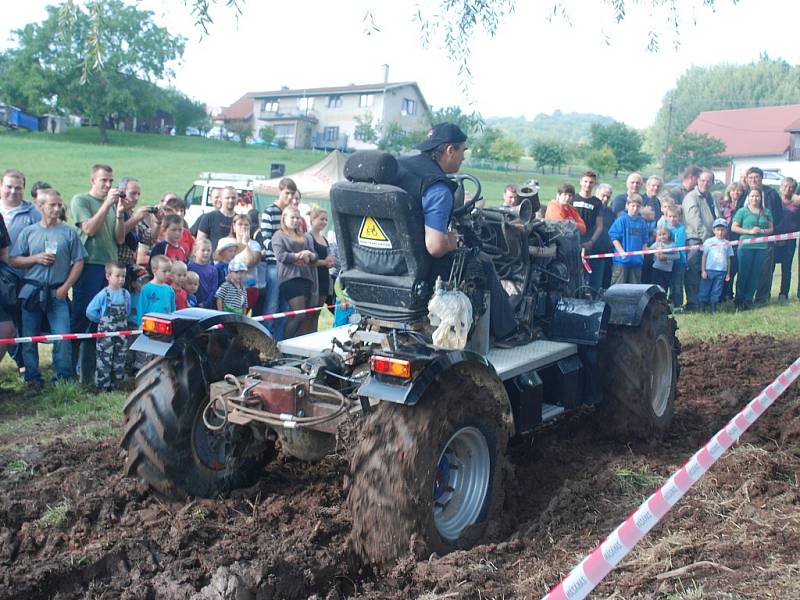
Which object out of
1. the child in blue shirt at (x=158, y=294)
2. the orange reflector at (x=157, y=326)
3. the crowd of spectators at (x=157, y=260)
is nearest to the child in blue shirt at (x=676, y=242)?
the crowd of spectators at (x=157, y=260)

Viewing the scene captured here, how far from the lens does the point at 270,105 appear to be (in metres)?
90.5

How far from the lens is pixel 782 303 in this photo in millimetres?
14031

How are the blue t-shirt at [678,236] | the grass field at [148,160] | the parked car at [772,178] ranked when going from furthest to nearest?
the parked car at [772,178] → the grass field at [148,160] → the blue t-shirt at [678,236]

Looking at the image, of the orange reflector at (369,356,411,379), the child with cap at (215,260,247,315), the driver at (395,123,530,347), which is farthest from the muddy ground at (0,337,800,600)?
the child with cap at (215,260,247,315)

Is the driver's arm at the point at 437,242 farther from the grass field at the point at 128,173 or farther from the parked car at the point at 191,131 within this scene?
the parked car at the point at 191,131

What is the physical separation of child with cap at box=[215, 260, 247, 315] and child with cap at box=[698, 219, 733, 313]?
7571mm

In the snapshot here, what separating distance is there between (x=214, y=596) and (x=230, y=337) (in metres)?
1.83

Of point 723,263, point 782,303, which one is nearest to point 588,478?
point 723,263

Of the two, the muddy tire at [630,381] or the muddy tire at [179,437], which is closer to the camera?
the muddy tire at [179,437]

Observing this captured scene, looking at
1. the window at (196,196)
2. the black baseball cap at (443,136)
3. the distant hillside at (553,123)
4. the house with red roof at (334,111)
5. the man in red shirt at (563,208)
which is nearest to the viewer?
the black baseball cap at (443,136)

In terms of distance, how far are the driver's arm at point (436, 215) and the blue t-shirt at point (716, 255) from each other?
924 cm

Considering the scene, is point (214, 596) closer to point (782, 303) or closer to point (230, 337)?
point (230, 337)

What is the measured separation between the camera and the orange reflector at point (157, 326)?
4.93 m

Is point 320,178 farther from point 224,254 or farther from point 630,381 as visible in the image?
point 630,381
